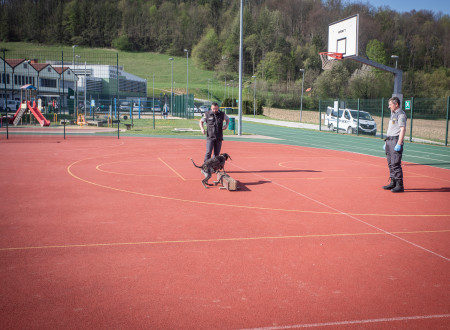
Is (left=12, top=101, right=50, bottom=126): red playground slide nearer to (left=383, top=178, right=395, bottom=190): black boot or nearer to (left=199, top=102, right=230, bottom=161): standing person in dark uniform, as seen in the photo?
(left=199, top=102, right=230, bottom=161): standing person in dark uniform

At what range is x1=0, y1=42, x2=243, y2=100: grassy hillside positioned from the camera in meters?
107

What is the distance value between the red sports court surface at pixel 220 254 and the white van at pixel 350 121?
20482 mm

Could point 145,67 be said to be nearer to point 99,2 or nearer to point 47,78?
point 99,2

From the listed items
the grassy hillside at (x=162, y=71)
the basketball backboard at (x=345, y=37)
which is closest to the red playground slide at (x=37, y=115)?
the basketball backboard at (x=345, y=37)

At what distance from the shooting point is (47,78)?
233 feet

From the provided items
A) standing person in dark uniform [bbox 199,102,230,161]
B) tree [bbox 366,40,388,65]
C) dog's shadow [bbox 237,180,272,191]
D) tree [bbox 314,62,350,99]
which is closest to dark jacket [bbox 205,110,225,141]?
standing person in dark uniform [bbox 199,102,230,161]

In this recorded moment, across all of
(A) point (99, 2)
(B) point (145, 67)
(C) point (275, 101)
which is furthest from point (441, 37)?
(A) point (99, 2)

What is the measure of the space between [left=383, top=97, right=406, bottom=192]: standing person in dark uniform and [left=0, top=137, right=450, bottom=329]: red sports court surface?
0.43 meters

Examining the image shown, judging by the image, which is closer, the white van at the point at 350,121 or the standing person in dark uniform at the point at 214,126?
the standing person in dark uniform at the point at 214,126

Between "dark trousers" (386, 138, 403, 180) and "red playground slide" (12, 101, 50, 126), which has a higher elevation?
"red playground slide" (12, 101, 50, 126)

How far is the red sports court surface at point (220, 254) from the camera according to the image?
3885 millimetres

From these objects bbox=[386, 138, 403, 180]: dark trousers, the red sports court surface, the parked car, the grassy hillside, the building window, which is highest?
the grassy hillside

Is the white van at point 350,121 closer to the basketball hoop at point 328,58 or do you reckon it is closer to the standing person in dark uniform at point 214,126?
the basketball hoop at point 328,58

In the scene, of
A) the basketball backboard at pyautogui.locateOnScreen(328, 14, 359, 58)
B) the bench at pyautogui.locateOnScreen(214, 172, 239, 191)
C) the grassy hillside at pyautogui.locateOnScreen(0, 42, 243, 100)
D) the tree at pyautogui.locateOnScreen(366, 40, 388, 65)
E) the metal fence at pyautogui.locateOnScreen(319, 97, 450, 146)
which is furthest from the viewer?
the grassy hillside at pyautogui.locateOnScreen(0, 42, 243, 100)
